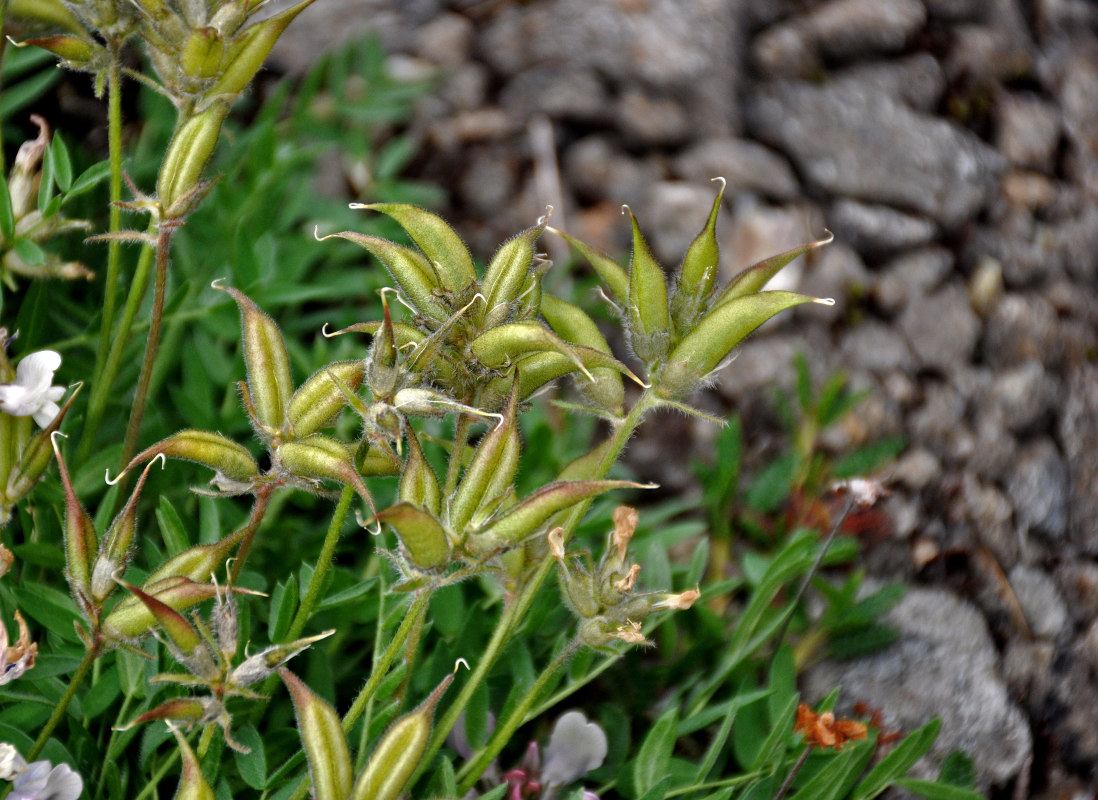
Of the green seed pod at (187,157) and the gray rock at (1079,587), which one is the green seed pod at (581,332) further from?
the gray rock at (1079,587)

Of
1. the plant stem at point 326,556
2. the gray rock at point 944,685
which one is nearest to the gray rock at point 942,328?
the gray rock at point 944,685

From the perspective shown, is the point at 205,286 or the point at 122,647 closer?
the point at 122,647

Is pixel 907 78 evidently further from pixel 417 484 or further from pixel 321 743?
pixel 321 743

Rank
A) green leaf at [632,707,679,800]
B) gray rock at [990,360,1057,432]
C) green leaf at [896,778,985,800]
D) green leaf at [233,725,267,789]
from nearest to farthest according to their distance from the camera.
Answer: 1. green leaf at [233,725,267,789]
2. green leaf at [632,707,679,800]
3. green leaf at [896,778,985,800]
4. gray rock at [990,360,1057,432]

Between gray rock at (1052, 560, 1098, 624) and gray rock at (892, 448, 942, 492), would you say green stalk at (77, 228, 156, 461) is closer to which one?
gray rock at (892, 448, 942, 492)

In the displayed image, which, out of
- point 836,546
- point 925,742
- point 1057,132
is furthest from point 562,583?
point 1057,132

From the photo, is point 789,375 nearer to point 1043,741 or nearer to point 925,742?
point 1043,741

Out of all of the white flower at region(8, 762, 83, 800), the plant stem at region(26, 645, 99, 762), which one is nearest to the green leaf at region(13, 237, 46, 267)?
the plant stem at region(26, 645, 99, 762)
